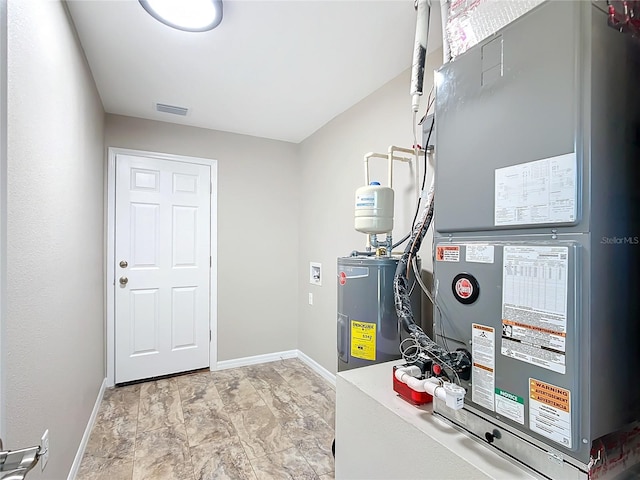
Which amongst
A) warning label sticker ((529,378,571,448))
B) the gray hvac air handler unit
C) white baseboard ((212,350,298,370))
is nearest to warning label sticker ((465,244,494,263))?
the gray hvac air handler unit

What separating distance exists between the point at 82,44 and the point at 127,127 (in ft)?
3.62

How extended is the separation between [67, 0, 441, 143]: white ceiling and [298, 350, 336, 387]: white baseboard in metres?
2.39

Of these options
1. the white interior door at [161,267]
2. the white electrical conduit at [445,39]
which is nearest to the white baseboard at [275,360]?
the white interior door at [161,267]

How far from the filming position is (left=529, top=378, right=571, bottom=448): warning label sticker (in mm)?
702

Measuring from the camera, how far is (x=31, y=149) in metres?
1.20

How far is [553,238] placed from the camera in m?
0.74

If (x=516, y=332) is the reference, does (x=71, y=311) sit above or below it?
below

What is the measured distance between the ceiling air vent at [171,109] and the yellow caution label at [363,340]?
7.66 feet

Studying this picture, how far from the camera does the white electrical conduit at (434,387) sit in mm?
860

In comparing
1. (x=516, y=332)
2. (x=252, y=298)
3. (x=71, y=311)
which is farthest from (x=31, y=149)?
(x=252, y=298)

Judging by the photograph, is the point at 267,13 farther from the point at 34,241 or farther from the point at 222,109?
the point at 34,241

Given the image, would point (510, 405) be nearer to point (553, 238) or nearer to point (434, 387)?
point (434, 387)

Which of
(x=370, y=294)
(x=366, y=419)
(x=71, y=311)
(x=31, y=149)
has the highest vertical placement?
(x=31, y=149)

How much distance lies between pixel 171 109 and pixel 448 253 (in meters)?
2.73
